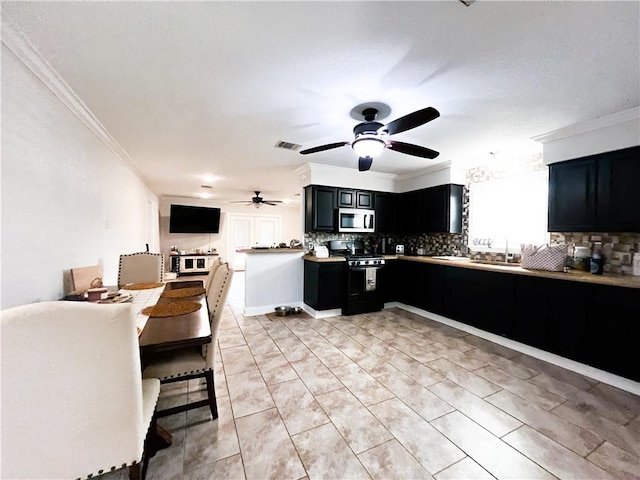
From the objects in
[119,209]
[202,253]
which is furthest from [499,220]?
[202,253]

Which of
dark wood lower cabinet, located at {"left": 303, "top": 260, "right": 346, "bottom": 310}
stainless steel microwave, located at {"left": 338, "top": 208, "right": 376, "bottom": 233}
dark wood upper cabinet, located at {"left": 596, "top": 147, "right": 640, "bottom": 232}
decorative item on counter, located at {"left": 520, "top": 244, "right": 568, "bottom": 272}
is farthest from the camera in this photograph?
stainless steel microwave, located at {"left": 338, "top": 208, "right": 376, "bottom": 233}

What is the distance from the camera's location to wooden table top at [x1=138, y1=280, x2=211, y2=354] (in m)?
1.31

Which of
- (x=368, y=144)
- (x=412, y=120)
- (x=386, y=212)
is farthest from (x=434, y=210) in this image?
(x=412, y=120)

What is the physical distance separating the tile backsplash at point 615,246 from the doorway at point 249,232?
24.1ft

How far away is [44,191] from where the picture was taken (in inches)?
74.7


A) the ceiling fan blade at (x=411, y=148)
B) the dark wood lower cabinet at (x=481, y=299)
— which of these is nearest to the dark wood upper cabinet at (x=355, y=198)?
the dark wood lower cabinet at (x=481, y=299)

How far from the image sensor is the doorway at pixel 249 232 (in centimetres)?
869

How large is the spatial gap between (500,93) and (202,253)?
799 centimetres

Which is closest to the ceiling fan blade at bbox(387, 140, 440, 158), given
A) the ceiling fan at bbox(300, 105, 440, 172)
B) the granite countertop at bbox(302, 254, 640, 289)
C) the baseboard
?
the ceiling fan at bbox(300, 105, 440, 172)

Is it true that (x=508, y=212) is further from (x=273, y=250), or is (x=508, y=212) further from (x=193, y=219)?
(x=193, y=219)

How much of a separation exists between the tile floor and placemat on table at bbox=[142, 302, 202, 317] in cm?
77

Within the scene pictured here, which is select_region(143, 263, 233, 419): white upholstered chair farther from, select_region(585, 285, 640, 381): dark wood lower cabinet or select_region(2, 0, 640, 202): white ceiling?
select_region(585, 285, 640, 381): dark wood lower cabinet

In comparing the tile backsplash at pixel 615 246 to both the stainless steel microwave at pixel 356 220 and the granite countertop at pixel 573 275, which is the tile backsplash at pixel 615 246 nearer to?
the granite countertop at pixel 573 275

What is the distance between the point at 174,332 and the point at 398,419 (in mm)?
1592
